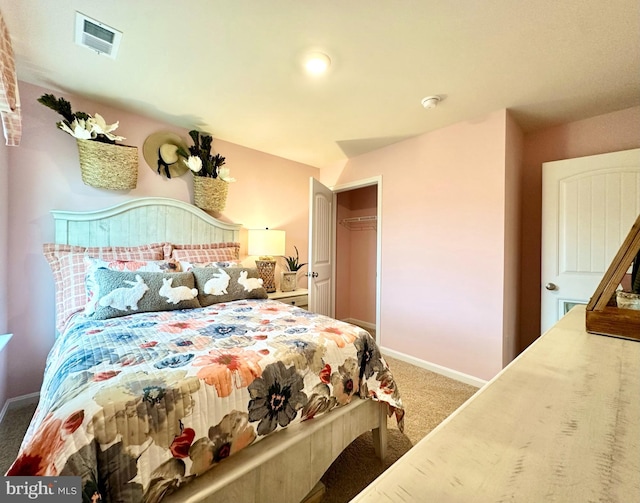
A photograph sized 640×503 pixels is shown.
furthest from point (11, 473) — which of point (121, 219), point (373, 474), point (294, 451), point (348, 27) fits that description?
point (348, 27)

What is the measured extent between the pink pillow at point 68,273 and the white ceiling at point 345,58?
126 centimetres

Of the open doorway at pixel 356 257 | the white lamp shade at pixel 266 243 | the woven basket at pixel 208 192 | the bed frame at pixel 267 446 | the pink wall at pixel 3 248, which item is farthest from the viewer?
the open doorway at pixel 356 257

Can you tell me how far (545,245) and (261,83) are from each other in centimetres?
278

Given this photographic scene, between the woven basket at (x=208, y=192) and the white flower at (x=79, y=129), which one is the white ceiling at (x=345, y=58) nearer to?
the white flower at (x=79, y=129)

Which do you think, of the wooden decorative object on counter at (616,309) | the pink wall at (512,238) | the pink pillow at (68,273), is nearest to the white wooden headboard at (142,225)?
the pink pillow at (68,273)

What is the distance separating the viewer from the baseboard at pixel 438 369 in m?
2.45

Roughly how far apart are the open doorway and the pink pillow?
3.11m

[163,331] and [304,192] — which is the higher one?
[304,192]

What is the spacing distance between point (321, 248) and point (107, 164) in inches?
88.1

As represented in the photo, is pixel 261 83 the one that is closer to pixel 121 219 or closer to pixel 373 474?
pixel 121 219

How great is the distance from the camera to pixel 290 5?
1.37 m

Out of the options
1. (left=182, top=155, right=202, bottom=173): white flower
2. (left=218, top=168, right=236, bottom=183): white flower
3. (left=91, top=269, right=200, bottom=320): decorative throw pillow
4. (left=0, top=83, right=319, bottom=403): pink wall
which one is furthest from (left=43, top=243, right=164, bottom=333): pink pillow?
(left=218, top=168, right=236, bottom=183): white flower

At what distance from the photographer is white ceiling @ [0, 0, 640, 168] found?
1.39 meters

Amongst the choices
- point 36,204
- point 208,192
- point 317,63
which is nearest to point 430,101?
point 317,63
